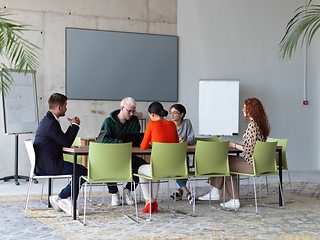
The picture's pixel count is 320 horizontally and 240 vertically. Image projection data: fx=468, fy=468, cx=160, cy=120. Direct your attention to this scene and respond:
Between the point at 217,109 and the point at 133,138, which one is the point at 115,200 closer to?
the point at 133,138

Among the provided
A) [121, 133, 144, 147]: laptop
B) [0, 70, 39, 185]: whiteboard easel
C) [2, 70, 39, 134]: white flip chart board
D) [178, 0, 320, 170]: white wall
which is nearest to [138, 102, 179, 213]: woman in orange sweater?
[121, 133, 144, 147]: laptop

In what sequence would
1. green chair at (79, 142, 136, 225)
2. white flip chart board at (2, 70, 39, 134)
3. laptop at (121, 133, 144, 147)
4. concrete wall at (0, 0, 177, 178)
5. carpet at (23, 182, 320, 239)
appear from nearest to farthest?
1. carpet at (23, 182, 320, 239)
2. green chair at (79, 142, 136, 225)
3. laptop at (121, 133, 144, 147)
4. white flip chart board at (2, 70, 39, 134)
5. concrete wall at (0, 0, 177, 178)

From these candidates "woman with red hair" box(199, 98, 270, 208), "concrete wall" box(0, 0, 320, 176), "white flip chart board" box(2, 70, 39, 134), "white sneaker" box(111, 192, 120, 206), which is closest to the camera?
"woman with red hair" box(199, 98, 270, 208)

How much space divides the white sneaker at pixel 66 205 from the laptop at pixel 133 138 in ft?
3.00

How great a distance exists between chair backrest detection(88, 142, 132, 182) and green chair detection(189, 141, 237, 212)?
87 cm

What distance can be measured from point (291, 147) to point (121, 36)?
4.56 meters

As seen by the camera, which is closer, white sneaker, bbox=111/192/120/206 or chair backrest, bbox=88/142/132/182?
chair backrest, bbox=88/142/132/182

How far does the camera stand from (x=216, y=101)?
9.55 m

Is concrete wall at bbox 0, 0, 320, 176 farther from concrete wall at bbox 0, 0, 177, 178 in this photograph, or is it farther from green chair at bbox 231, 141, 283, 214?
green chair at bbox 231, 141, 283, 214

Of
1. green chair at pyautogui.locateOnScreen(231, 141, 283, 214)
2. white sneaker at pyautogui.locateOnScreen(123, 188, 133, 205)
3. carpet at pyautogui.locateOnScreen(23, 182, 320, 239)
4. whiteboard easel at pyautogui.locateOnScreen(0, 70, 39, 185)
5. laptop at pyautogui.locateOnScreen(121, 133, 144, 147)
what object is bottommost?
carpet at pyautogui.locateOnScreen(23, 182, 320, 239)

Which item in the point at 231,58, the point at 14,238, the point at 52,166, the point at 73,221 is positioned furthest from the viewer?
the point at 231,58

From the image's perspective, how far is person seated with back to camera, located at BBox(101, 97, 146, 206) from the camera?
5.74 metres

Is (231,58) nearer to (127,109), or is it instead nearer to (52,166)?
(127,109)

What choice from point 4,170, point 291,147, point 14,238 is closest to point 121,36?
Answer: point 4,170
